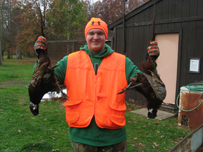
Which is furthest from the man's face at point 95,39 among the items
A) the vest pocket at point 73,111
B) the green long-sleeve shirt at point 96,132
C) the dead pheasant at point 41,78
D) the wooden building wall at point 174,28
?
the wooden building wall at point 174,28

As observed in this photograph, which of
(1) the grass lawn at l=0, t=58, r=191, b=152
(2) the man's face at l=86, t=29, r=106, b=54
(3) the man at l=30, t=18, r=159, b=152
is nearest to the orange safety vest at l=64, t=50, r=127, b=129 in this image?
(3) the man at l=30, t=18, r=159, b=152

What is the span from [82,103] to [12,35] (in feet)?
134

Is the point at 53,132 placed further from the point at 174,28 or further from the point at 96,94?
the point at 174,28

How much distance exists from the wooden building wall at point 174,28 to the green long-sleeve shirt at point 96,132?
15.7 ft

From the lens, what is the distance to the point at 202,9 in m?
5.85

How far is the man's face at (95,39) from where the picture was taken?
7.44 ft

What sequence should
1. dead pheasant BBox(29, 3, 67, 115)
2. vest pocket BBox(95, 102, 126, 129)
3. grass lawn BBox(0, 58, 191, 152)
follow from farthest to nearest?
grass lawn BBox(0, 58, 191, 152) < vest pocket BBox(95, 102, 126, 129) < dead pheasant BBox(29, 3, 67, 115)

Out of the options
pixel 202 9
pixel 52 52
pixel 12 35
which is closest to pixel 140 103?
pixel 202 9

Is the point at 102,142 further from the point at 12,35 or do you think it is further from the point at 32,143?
the point at 12,35

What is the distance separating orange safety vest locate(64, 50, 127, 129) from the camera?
7.06 ft

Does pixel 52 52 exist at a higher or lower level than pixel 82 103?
higher

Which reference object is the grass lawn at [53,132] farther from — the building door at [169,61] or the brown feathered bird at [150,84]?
the brown feathered bird at [150,84]

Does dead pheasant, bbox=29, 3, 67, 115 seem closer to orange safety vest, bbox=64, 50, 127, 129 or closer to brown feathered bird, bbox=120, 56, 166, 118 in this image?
orange safety vest, bbox=64, 50, 127, 129

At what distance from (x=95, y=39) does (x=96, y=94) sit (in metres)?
0.68
